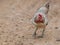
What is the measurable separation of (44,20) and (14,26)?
1240mm

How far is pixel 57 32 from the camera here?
6516mm

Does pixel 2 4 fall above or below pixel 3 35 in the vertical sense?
above

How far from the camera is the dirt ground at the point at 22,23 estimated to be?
19.6ft

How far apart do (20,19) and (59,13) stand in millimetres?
1361

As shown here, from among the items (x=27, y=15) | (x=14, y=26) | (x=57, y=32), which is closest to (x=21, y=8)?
(x=27, y=15)

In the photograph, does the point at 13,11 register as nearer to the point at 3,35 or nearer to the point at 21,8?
the point at 21,8

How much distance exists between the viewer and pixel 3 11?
341 inches

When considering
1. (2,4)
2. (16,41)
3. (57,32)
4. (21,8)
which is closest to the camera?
(16,41)

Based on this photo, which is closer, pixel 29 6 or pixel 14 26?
pixel 14 26

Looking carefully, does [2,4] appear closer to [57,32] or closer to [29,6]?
[29,6]

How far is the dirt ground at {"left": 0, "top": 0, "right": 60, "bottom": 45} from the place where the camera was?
599 cm

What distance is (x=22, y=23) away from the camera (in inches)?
285

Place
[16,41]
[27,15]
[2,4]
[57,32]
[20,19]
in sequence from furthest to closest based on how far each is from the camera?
1. [2,4]
2. [27,15]
3. [20,19]
4. [57,32]
5. [16,41]

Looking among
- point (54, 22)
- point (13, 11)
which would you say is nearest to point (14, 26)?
point (54, 22)
